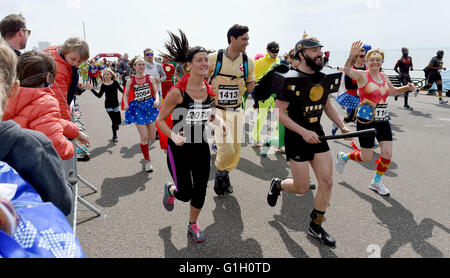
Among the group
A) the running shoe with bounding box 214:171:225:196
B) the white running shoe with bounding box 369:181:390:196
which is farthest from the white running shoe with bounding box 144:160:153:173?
the white running shoe with bounding box 369:181:390:196

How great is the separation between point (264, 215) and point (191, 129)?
1.56 meters

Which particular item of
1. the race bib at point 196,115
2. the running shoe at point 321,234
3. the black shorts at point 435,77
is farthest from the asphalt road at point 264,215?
the black shorts at point 435,77

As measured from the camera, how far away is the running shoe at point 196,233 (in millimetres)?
3246

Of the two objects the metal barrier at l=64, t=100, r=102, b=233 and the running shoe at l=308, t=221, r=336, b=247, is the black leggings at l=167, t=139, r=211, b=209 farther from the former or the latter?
the running shoe at l=308, t=221, r=336, b=247

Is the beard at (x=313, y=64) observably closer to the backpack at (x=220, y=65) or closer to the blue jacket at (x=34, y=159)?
the backpack at (x=220, y=65)

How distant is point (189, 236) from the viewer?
3389mm

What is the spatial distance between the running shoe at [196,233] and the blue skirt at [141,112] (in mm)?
3026

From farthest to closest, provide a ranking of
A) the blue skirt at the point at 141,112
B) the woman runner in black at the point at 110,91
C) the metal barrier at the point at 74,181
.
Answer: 1. the woman runner in black at the point at 110,91
2. the blue skirt at the point at 141,112
3. the metal barrier at the point at 74,181

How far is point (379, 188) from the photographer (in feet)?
15.0

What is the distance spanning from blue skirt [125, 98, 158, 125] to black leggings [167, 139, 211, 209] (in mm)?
2812

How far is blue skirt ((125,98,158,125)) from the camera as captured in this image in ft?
19.1
